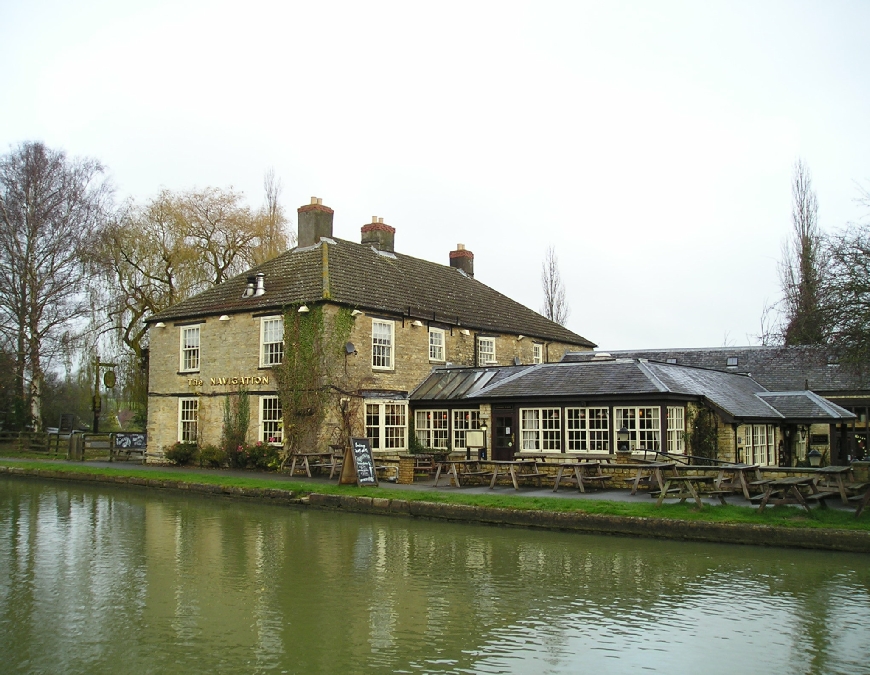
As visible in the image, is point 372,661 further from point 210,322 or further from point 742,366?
point 742,366

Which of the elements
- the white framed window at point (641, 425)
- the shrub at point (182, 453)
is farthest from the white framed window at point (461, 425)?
the shrub at point (182, 453)

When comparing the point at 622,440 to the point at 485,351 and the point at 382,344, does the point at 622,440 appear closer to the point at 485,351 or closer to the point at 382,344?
the point at 382,344

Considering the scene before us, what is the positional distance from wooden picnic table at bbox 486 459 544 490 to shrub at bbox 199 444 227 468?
1018 centimetres

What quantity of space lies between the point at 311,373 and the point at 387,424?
3.31 metres

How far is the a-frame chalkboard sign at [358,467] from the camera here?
20938mm

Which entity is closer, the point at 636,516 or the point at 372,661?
the point at 372,661

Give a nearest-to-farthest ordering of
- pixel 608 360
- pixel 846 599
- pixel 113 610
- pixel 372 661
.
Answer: pixel 372 661 → pixel 113 610 → pixel 846 599 → pixel 608 360

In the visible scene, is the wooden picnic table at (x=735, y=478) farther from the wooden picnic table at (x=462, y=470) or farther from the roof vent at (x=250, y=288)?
the roof vent at (x=250, y=288)

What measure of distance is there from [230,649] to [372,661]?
1.53 meters

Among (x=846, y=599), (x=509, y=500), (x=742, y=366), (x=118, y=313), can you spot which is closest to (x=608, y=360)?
(x=509, y=500)

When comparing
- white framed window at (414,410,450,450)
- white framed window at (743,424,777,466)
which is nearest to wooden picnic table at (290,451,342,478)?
white framed window at (414,410,450,450)

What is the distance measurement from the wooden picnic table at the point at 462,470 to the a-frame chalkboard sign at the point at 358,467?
5.72ft

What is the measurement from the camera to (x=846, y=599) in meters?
10.4

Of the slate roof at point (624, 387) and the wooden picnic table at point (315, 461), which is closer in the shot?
the slate roof at point (624, 387)
